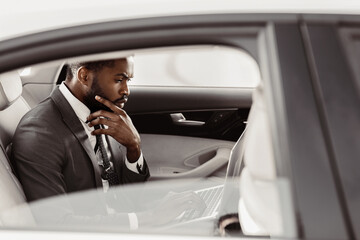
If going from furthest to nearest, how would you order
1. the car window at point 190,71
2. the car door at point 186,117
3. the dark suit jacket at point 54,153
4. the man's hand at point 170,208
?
1. the car door at point 186,117
2. the car window at point 190,71
3. the dark suit jacket at point 54,153
4. the man's hand at point 170,208

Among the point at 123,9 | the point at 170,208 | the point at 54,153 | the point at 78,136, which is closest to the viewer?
the point at 123,9

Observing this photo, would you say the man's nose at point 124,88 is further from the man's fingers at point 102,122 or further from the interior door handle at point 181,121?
the interior door handle at point 181,121

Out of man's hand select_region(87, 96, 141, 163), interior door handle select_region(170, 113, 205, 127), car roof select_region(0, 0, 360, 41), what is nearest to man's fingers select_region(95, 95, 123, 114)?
man's hand select_region(87, 96, 141, 163)

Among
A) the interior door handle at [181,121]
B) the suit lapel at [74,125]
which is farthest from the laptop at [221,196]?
the interior door handle at [181,121]

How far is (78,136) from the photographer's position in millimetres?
2260

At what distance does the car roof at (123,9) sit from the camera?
118cm

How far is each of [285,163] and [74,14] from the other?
574 mm

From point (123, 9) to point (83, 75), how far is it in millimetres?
1185

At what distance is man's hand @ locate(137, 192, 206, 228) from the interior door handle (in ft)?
3.32

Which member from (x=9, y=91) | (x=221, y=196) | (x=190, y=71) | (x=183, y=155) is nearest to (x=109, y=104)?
(x=9, y=91)

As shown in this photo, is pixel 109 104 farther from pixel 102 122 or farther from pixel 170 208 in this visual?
pixel 170 208

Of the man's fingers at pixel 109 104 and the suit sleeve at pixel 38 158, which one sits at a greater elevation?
the man's fingers at pixel 109 104

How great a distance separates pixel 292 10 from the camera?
3.84 ft

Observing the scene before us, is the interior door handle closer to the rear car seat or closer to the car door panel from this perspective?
the car door panel
